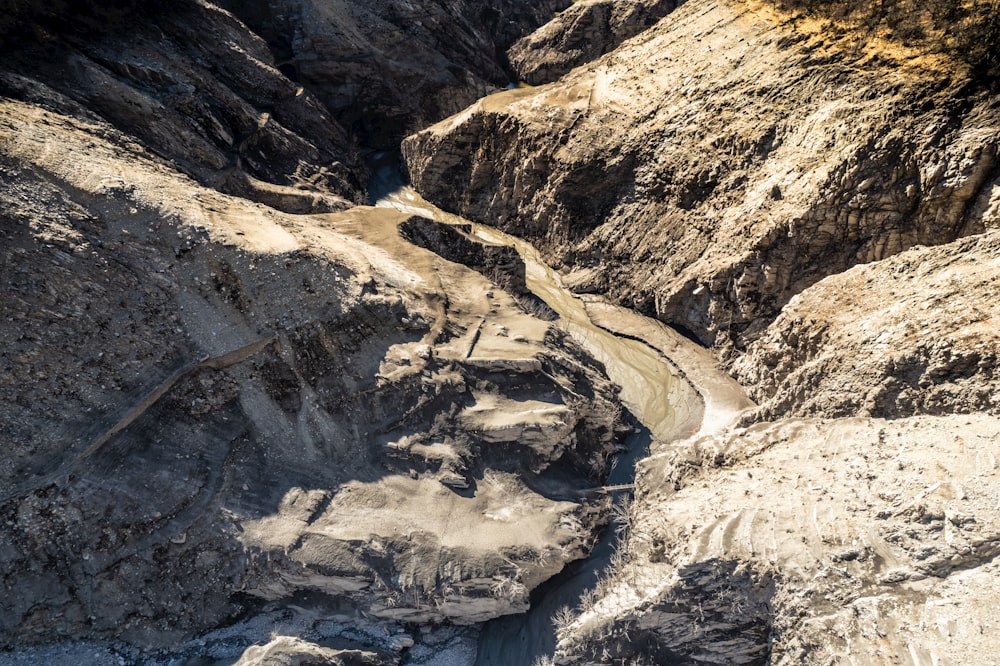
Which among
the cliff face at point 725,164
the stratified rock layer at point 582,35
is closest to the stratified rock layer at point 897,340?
the cliff face at point 725,164

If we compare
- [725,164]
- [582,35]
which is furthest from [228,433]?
[582,35]

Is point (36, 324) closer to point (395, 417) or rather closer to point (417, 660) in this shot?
point (395, 417)

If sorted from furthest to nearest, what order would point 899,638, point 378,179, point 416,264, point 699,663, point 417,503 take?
point 378,179, point 416,264, point 417,503, point 699,663, point 899,638

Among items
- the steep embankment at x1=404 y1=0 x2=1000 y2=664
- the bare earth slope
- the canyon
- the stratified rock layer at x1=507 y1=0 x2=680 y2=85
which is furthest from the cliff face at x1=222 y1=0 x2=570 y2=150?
the bare earth slope

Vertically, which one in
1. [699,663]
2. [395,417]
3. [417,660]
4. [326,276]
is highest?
[326,276]

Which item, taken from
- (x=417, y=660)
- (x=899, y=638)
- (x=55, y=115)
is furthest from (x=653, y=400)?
(x=55, y=115)

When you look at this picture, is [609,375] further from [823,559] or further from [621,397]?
[823,559]
